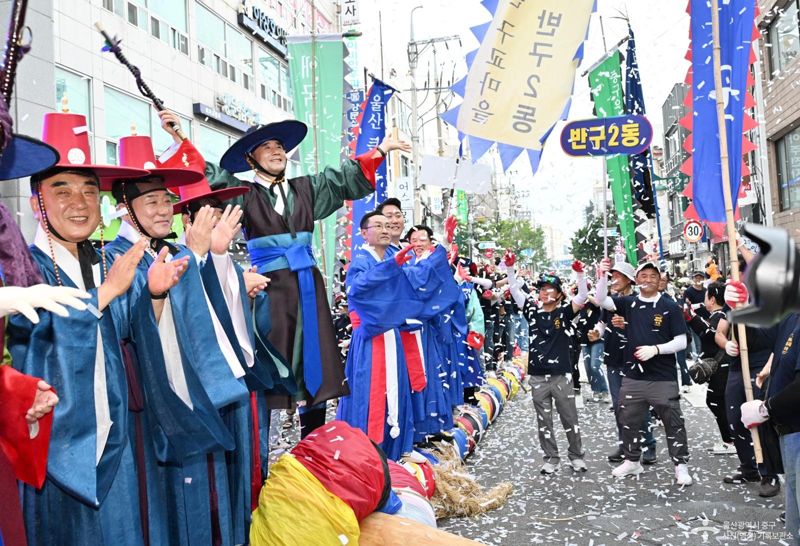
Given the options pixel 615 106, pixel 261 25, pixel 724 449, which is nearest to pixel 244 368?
pixel 724 449

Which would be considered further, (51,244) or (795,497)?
(795,497)

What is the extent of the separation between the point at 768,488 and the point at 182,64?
1428 cm

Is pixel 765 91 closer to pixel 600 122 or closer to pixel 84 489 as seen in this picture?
pixel 600 122

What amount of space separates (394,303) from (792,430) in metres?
2.67

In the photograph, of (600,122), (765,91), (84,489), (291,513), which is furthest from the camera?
(765,91)

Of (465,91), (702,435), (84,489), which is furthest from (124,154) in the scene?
(702,435)

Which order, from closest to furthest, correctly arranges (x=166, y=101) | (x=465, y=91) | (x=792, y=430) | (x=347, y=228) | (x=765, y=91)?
(x=792, y=430) → (x=465, y=91) → (x=347, y=228) → (x=166, y=101) → (x=765, y=91)

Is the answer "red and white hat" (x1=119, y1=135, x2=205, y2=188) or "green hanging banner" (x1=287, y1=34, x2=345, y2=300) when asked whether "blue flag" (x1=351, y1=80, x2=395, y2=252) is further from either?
"red and white hat" (x1=119, y1=135, x2=205, y2=188)

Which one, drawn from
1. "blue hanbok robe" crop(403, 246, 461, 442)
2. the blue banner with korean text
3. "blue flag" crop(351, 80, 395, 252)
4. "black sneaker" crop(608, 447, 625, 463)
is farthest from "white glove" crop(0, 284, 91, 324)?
"blue flag" crop(351, 80, 395, 252)

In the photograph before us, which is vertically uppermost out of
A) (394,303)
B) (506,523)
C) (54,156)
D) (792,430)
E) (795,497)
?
(54,156)

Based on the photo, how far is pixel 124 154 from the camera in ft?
10.9

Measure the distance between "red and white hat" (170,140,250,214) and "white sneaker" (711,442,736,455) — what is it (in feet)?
18.4

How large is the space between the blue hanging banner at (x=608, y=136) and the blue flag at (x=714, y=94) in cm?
315

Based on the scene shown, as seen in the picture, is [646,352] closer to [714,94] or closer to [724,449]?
[724,449]
